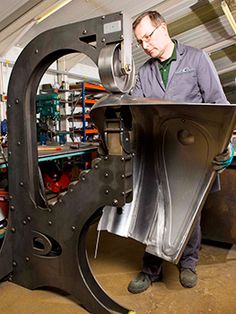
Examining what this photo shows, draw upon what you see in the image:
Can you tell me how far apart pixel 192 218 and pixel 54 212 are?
0.70 m

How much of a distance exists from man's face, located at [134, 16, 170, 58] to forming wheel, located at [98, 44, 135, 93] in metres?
0.33

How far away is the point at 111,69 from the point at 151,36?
0.45 meters

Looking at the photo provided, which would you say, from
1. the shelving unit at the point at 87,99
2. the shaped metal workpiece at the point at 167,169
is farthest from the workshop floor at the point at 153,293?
the shelving unit at the point at 87,99

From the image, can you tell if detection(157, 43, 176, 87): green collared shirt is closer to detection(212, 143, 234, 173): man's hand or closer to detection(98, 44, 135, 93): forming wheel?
detection(98, 44, 135, 93): forming wheel

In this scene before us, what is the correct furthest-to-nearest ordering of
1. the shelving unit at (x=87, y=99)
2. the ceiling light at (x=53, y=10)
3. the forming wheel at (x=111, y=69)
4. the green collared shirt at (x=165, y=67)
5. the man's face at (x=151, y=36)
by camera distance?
the shelving unit at (x=87, y=99) → the ceiling light at (x=53, y=10) → the green collared shirt at (x=165, y=67) → the man's face at (x=151, y=36) → the forming wheel at (x=111, y=69)

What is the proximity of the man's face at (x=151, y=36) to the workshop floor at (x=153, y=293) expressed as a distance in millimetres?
1403

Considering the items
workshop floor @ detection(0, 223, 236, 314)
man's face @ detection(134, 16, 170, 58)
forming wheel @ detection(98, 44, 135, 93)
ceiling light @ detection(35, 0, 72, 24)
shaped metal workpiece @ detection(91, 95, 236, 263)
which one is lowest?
workshop floor @ detection(0, 223, 236, 314)

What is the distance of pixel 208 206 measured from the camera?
2270 mm

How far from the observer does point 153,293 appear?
1713mm

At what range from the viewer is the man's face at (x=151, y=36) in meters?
1.51

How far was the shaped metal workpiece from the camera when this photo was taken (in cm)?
125

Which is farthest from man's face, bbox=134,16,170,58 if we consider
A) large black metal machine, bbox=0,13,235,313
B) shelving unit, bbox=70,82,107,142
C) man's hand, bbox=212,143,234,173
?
shelving unit, bbox=70,82,107,142

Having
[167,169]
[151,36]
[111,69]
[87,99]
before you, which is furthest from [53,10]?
[167,169]

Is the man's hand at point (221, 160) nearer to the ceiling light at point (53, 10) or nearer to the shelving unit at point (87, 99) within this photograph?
the ceiling light at point (53, 10)
